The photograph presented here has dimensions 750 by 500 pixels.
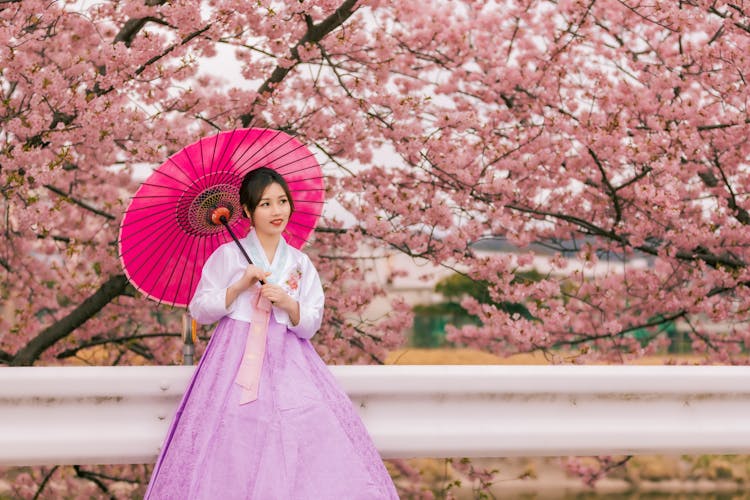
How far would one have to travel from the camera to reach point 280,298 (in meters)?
2.55

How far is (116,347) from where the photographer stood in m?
6.07

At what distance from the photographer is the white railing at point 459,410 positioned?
254 cm

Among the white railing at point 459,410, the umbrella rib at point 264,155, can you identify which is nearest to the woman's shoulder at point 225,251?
the umbrella rib at point 264,155

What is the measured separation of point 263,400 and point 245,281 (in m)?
0.37

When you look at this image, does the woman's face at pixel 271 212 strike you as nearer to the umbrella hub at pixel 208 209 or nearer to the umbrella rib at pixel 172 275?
the umbrella hub at pixel 208 209

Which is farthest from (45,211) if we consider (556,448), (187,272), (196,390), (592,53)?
(592,53)

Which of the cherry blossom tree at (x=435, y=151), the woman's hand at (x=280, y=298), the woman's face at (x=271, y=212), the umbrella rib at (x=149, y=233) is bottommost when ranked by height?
the woman's hand at (x=280, y=298)

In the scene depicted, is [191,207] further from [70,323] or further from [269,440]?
[70,323]

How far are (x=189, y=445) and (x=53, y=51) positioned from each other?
158 inches

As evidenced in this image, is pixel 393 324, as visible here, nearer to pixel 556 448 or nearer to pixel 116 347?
pixel 116 347

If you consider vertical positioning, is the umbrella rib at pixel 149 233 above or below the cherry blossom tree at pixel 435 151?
below

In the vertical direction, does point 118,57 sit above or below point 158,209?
above

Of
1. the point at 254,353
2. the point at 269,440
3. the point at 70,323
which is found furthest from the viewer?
the point at 70,323

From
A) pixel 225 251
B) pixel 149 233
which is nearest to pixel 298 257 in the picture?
pixel 225 251
